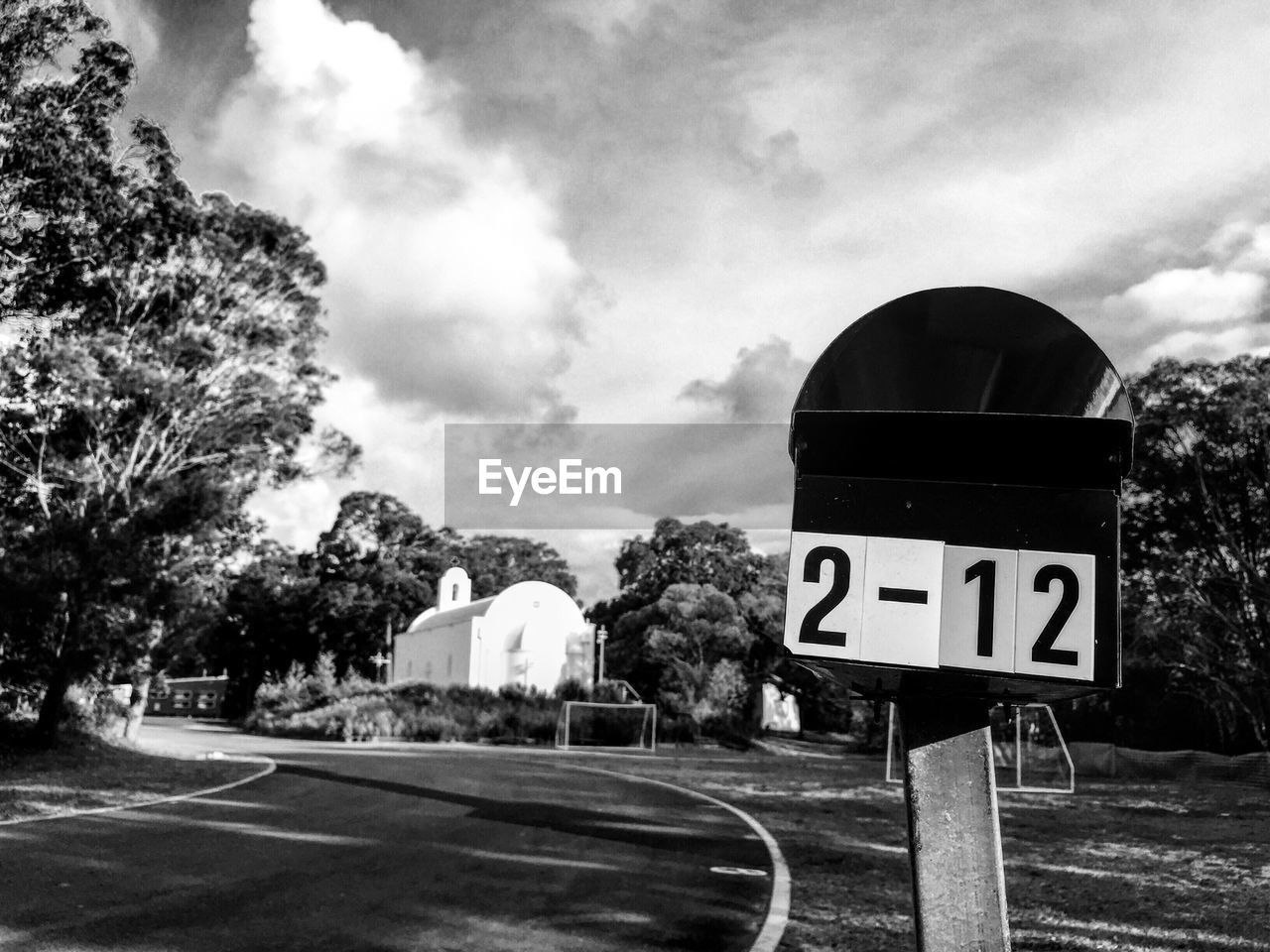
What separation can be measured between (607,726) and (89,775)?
2030cm

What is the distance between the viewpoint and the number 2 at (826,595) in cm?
178

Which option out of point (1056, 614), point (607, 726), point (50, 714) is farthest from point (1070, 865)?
point (607, 726)

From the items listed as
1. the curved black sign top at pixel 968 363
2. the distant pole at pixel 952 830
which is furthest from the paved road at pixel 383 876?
the curved black sign top at pixel 968 363

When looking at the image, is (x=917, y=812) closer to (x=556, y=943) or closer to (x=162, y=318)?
(x=556, y=943)

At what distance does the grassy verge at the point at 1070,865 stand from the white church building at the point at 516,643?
86.7ft

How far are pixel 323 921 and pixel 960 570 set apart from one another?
615 cm

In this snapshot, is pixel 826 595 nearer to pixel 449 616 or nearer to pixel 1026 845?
pixel 1026 845

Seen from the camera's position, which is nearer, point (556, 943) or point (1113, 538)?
point (1113, 538)

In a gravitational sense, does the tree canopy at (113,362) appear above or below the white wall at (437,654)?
above

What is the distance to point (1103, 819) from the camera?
13.5m

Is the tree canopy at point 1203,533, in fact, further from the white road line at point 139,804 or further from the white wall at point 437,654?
the white wall at point 437,654

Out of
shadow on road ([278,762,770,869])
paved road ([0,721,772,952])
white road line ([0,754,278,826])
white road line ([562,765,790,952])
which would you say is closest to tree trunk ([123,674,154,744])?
white road line ([0,754,278,826])

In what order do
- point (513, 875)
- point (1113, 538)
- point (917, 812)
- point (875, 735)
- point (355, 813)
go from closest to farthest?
point (1113, 538) < point (917, 812) < point (513, 875) < point (355, 813) < point (875, 735)

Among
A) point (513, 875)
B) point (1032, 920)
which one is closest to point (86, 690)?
point (513, 875)
